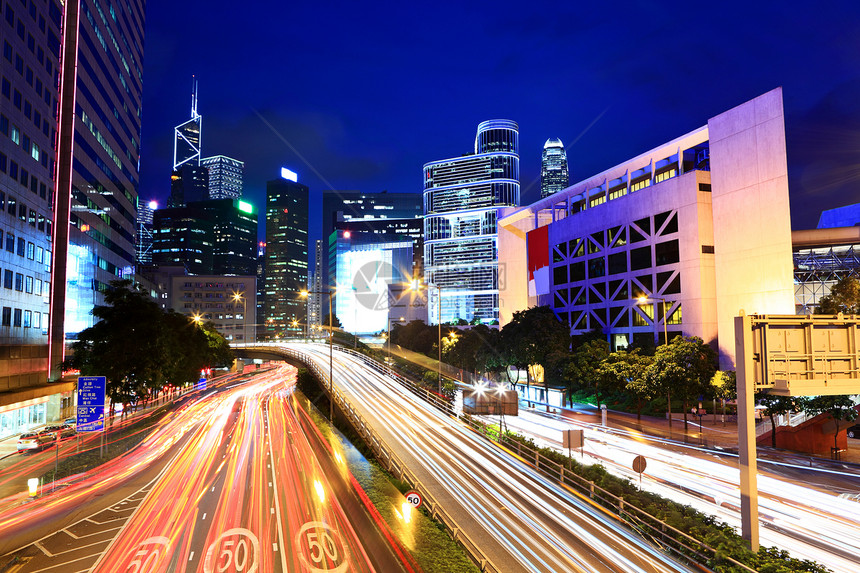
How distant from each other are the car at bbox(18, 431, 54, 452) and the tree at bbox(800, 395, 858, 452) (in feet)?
189

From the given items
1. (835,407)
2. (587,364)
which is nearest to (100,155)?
(587,364)

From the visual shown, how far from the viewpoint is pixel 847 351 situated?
1830 centimetres

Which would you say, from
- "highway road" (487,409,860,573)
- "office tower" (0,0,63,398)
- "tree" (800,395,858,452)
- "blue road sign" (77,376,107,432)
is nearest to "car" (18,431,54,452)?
"office tower" (0,0,63,398)

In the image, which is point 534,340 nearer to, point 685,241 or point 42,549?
point 685,241

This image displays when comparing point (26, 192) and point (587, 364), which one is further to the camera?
point (587, 364)

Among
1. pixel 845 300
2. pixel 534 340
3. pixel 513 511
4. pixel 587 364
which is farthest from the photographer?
pixel 534 340

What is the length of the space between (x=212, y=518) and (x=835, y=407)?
40356 millimetres

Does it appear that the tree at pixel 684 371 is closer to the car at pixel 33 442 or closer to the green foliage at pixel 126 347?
the green foliage at pixel 126 347

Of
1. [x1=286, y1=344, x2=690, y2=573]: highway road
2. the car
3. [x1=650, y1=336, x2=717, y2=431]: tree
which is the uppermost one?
[x1=650, y1=336, x2=717, y2=431]: tree

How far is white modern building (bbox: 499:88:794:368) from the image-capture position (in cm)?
5853

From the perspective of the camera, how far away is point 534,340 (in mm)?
75438

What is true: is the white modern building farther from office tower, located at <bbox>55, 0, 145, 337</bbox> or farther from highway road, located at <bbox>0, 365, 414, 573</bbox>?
office tower, located at <bbox>55, 0, 145, 337</bbox>

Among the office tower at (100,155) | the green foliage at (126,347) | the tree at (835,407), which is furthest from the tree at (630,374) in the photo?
the office tower at (100,155)

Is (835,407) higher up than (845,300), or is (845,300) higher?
(845,300)
